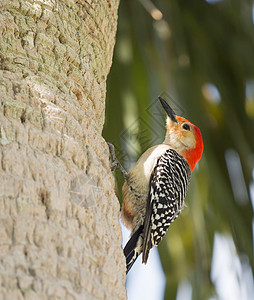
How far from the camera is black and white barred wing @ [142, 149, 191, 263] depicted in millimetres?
3441

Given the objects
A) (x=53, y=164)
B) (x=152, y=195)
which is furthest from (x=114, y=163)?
(x=53, y=164)

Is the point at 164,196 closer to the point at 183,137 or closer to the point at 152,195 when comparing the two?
the point at 152,195

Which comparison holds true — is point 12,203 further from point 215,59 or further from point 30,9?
point 215,59

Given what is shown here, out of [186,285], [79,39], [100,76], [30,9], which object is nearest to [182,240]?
[186,285]

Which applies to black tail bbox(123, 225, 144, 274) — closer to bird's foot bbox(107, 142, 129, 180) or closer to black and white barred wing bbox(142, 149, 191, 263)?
black and white barred wing bbox(142, 149, 191, 263)

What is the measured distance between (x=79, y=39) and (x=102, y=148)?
0.65m

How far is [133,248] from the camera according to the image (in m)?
3.39

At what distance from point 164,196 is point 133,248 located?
448mm

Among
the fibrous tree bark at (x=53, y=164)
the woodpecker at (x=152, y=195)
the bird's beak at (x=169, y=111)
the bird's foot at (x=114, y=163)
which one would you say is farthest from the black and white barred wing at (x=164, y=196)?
the fibrous tree bark at (x=53, y=164)

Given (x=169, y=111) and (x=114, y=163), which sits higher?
(x=169, y=111)

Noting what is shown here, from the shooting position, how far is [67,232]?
1607 mm

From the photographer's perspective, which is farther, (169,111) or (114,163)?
(169,111)

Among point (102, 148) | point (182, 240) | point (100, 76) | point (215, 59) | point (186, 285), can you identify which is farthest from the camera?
point (215, 59)

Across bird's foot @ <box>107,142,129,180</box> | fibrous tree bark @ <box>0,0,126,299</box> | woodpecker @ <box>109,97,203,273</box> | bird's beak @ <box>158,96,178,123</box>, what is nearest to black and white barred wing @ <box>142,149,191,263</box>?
woodpecker @ <box>109,97,203,273</box>
